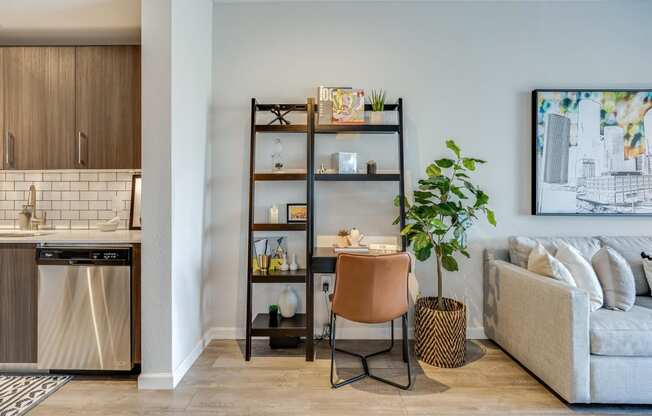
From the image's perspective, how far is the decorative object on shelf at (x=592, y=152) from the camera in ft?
9.46

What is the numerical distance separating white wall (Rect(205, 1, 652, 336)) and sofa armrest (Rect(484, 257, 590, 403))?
34cm

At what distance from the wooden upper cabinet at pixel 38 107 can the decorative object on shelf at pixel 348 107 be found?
2032 millimetres

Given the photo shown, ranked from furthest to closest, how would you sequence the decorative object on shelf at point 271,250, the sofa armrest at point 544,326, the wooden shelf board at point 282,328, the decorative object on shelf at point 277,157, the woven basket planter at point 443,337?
the decorative object on shelf at point 277,157
the decorative object on shelf at point 271,250
the wooden shelf board at point 282,328
the woven basket planter at point 443,337
the sofa armrest at point 544,326

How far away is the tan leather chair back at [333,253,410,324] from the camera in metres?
2.10

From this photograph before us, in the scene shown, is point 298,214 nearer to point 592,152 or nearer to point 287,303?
point 287,303

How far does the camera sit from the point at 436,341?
249 centimetres

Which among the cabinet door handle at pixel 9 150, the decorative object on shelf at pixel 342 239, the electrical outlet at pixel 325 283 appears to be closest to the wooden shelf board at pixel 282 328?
the electrical outlet at pixel 325 283

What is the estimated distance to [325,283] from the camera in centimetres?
298

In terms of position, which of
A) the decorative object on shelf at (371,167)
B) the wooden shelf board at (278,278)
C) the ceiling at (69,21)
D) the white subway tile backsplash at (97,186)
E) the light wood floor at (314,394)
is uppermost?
the ceiling at (69,21)

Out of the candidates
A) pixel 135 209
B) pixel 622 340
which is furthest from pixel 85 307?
pixel 622 340

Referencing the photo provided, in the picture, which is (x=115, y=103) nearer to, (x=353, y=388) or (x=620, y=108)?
(x=353, y=388)

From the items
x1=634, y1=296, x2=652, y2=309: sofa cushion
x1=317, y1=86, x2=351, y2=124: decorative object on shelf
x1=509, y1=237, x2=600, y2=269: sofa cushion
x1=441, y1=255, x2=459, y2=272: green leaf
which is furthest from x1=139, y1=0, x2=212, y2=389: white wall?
x1=634, y1=296, x2=652, y2=309: sofa cushion

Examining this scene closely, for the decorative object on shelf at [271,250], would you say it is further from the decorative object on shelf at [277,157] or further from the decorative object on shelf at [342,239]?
the decorative object on shelf at [277,157]

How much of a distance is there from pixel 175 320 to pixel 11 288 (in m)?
1.12
